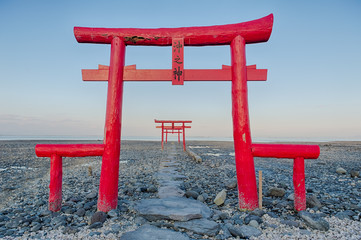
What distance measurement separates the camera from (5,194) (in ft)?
15.0

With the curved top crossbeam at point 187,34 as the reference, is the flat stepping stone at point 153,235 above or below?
below

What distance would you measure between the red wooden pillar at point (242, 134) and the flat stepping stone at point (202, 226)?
0.82 metres

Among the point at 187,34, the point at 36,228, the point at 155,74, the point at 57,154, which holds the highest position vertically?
the point at 187,34

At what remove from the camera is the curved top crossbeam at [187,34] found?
3.35 meters

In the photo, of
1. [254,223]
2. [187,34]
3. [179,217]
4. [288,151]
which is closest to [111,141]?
[179,217]

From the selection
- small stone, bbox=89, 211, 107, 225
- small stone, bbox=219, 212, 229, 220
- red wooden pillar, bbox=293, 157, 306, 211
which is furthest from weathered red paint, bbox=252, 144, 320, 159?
small stone, bbox=89, 211, 107, 225

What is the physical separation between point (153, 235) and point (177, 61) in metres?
2.66

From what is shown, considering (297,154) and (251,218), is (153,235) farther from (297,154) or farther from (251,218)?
(297,154)

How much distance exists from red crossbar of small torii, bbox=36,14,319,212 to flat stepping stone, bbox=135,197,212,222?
58 cm

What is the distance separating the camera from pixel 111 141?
3.28 meters

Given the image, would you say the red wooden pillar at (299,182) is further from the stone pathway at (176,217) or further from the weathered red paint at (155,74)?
the weathered red paint at (155,74)

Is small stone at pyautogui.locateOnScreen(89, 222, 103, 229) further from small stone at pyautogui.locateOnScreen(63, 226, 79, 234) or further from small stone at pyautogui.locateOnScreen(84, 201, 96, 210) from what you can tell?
small stone at pyautogui.locateOnScreen(84, 201, 96, 210)

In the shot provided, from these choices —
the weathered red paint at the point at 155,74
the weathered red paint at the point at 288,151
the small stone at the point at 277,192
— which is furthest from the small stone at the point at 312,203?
the weathered red paint at the point at 155,74

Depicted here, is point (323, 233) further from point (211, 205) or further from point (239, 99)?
point (239, 99)
